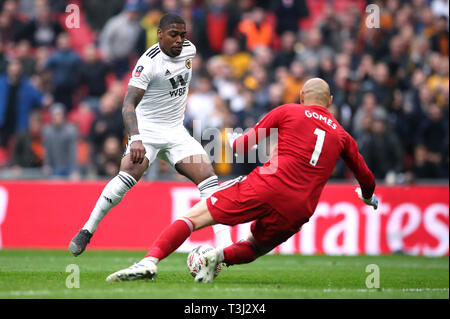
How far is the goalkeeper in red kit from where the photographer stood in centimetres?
751

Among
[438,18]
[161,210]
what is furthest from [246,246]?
[438,18]

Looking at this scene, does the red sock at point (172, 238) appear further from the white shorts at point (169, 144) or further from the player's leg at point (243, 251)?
the white shorts at point (169, 144)

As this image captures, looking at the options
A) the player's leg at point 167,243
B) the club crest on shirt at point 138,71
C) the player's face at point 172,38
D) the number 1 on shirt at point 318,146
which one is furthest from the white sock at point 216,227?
the number 1 on shirt at point 318,146

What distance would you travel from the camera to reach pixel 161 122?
31.7ft

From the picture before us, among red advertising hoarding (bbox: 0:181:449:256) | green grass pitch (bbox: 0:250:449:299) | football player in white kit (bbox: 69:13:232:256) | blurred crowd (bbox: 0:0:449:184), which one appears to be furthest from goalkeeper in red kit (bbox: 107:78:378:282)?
blurred crowd (bbox: 0:0:449:184)

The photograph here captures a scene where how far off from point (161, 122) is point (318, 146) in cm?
267

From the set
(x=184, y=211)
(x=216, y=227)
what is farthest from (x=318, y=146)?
(x=184, y=211)

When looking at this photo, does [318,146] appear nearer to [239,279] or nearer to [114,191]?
[239,279]

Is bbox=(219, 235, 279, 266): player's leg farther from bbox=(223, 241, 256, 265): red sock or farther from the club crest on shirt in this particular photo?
the club crest on shirt

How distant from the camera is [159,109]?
9641mm

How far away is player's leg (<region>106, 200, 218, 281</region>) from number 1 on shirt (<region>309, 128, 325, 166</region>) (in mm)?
1109

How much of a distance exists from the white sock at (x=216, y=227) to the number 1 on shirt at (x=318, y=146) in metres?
1.76
